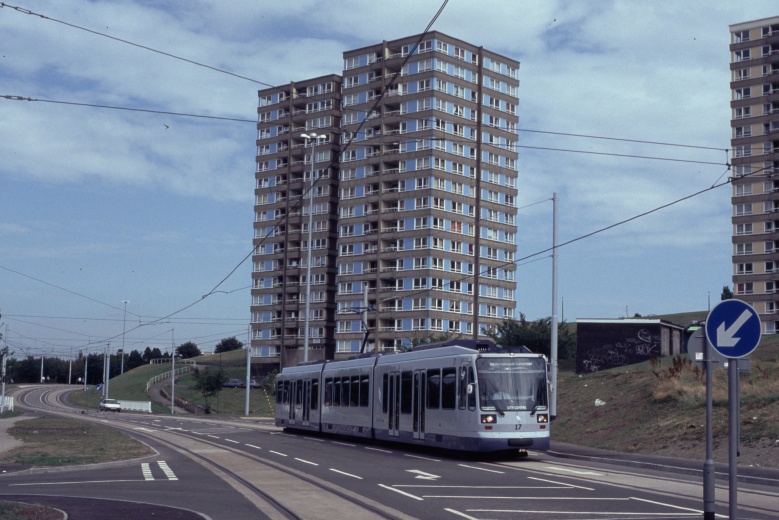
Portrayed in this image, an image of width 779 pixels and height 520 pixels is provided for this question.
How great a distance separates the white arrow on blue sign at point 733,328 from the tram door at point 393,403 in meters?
19.9

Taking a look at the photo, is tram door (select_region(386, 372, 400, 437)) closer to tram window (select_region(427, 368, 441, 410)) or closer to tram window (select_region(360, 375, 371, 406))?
tram window (select_region(360, 375, 371, 406))

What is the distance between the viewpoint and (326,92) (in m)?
108

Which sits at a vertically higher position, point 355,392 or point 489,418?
point 355,392

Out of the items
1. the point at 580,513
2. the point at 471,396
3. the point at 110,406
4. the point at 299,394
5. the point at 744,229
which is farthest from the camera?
the point at 744,229

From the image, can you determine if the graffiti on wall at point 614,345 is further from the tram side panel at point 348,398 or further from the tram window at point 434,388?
the tram window at point 434,388

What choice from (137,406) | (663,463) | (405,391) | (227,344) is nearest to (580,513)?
(663,463)

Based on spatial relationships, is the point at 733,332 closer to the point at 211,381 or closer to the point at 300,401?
the point at 300,401

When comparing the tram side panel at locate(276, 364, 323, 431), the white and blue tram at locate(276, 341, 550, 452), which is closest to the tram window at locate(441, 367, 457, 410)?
the white and blue tram at locate(276, 341, 550, 452)

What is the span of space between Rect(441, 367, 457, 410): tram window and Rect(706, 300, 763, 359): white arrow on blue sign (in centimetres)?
1552

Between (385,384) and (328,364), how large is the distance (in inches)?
297

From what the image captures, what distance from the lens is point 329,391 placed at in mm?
37344

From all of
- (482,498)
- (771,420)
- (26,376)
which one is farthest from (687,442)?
(26,376)

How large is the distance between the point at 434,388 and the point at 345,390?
8.51 m

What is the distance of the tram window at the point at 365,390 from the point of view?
32.6m
